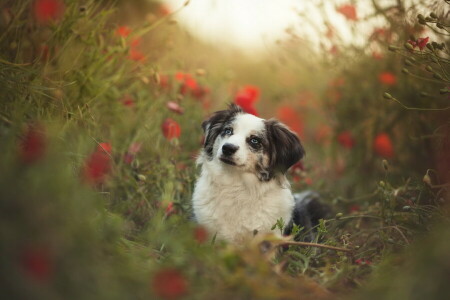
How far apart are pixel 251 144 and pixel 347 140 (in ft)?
6.01

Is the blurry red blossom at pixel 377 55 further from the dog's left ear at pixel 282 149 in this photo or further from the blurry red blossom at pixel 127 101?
the blurry red blossom at pixel 127 101

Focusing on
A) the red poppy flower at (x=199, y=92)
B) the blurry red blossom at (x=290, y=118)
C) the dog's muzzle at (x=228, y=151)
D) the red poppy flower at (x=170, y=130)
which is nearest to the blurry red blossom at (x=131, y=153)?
the red poppy flower at (x=170, y=130)

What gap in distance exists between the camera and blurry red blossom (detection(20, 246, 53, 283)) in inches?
57.1

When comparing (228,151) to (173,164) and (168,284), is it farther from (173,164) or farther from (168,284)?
(168,284)

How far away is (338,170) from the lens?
5.45 meters

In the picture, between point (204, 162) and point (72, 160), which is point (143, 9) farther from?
point (72, 160)

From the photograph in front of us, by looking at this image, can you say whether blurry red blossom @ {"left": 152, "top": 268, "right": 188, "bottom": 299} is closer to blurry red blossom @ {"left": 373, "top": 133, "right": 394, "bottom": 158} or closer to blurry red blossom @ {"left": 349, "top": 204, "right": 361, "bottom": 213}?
blurry red blossom @ {"left": 349, "top": 204, "right": 361, "bottom": 213}

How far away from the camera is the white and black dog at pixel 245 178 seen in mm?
3541

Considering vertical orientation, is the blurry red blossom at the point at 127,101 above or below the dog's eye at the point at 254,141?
below

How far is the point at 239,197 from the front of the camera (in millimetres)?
3689

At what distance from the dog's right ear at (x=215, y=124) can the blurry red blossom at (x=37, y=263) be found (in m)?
2.41

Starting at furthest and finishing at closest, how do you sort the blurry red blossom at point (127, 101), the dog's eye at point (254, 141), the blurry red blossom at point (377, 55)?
the blurry red blossom at point (377, 55) → the blurry red blossom at point (127, 101) → the dog's eye at point (254, 141)

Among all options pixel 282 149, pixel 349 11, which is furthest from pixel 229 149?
pixel 349 11

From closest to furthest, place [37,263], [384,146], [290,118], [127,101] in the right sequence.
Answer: [37,263], [127,101], [384,146], [290,118]
